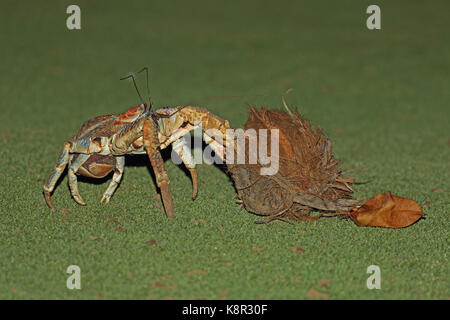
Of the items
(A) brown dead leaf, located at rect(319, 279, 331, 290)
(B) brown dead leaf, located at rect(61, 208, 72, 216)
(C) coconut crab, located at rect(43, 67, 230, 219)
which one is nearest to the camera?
(A) brown dead leaf, located at rect(319, 279, 331, 290)

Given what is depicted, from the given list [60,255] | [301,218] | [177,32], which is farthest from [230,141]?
[177,32]

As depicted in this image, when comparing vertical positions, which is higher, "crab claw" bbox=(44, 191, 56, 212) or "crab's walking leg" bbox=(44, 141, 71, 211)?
"crab's walking leg" bbox=(44, 141, 71, 211)

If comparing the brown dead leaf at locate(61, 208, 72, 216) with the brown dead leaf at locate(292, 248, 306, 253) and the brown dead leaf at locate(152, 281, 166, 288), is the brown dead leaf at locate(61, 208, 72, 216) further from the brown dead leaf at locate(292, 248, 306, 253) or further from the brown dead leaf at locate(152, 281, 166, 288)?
the brown dead leaf at locate(292, 248, 306, 253)

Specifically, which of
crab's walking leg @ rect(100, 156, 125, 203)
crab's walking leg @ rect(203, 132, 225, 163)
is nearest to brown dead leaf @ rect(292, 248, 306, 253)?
crab's walking leg @ rect(203, 132, 225, 163)

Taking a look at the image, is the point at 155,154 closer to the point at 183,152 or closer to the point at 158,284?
the point at 183,152

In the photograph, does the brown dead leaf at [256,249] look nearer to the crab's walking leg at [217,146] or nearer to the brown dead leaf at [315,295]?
the brown dead leaf at [315,295]

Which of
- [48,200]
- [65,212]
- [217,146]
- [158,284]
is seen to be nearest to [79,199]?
[65,212]

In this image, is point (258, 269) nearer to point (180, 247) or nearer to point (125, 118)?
point (180, 247)
